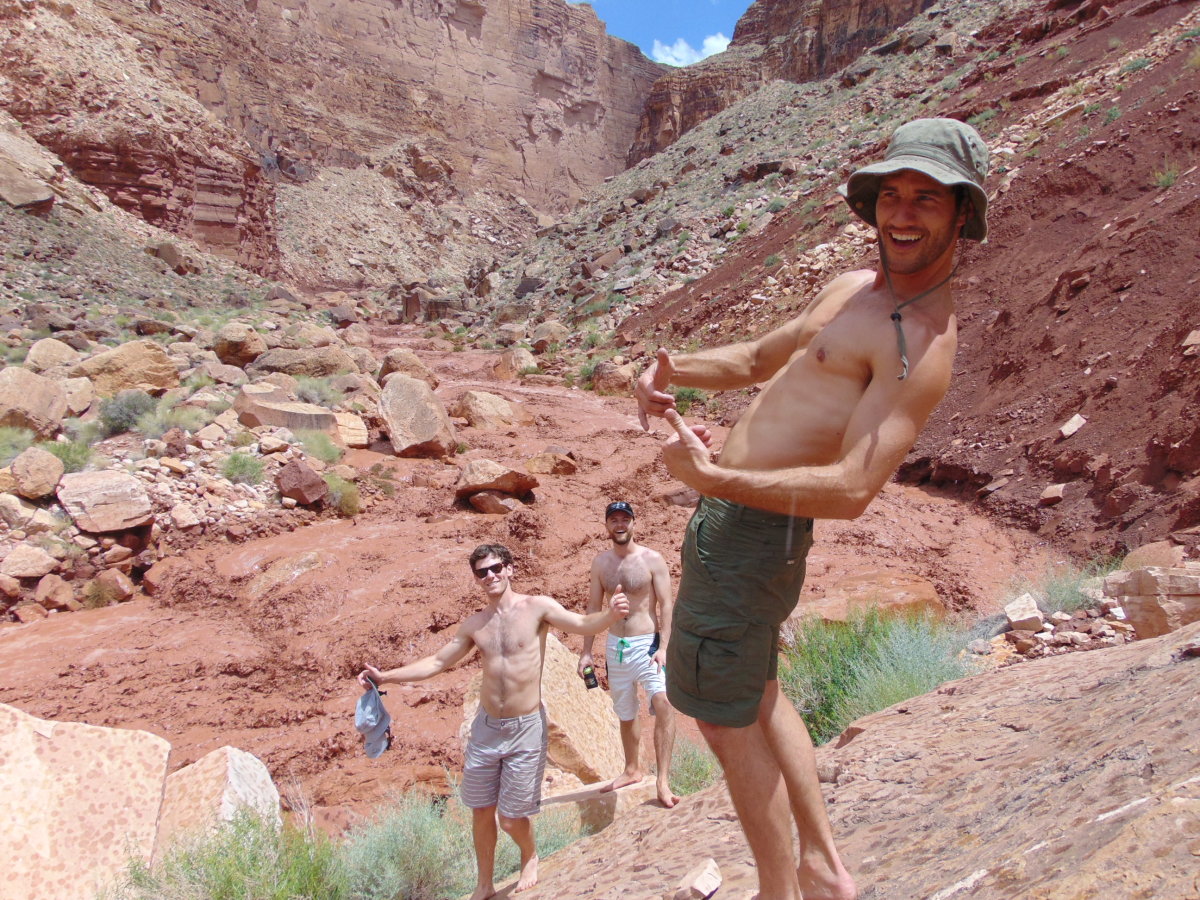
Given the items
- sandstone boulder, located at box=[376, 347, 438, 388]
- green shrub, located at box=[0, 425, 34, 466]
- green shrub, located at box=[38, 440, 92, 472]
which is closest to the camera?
green shrub, located at box=[0, 425, 34, 466]

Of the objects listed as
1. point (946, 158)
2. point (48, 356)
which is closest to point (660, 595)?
point (946, 158)

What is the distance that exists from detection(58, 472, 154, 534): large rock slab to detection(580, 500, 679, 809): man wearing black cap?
18.2 feet

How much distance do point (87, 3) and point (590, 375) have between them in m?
30.2

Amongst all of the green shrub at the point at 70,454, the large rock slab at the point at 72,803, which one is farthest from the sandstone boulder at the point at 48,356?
the large rock slab at the point at 72,803

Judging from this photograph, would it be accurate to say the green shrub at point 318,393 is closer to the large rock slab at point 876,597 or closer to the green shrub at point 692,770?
the large rock slab at point 876,597

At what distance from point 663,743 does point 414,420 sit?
25.2ft

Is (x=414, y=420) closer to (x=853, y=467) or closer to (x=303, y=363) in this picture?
(x=303, y=363)

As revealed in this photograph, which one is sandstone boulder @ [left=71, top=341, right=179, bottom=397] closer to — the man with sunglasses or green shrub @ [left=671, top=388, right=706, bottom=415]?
green shrub @ [left=671, top=388, right=706, bottom=415]

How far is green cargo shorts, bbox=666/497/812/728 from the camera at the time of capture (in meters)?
1.84

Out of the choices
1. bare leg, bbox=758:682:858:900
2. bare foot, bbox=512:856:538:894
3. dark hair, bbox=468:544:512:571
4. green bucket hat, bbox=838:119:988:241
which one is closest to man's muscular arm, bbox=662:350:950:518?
green bucket hat, bbox=838:119:988:241

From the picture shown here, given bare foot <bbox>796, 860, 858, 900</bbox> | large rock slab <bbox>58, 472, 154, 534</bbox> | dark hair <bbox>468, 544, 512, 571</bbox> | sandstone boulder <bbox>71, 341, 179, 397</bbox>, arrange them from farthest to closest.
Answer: sandstone boulder <bbox>71, 341, 179, 397</bbox> → large rock slab <bbox>58, 472, 154, 534</bbox> → dark hair <bbox>468, 544, 512, 571</bbox> → bare foot <bbox>796, 860, 858, 900</bbox>

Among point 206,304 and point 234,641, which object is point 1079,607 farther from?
point 206,304

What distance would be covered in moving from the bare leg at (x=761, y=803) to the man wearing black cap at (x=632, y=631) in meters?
2.10

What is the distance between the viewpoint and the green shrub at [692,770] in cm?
417
